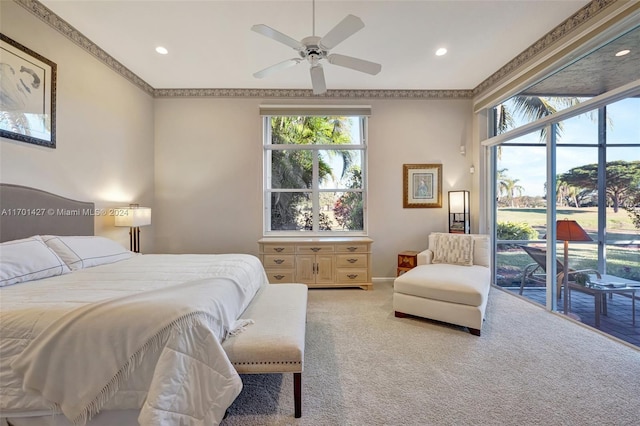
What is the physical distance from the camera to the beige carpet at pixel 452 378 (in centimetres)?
160

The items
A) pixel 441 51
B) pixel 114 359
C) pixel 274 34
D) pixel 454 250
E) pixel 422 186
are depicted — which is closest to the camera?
pixel 114 359

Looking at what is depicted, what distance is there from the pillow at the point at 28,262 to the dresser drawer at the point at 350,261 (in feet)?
9.65

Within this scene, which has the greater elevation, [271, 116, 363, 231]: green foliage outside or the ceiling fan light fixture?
the ceiling fan light fixture

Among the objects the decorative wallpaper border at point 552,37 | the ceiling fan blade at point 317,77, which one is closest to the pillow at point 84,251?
the ceiling fan blade at point 317,77

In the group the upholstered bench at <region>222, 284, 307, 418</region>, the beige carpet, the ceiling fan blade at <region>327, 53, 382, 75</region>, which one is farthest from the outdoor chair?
the upholstered bench at <region>222, 284, 307, 418</region>

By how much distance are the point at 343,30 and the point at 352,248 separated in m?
2.76

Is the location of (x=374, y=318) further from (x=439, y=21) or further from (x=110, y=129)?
(x=110, y=129)

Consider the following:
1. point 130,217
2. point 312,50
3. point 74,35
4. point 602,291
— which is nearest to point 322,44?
point 312,50

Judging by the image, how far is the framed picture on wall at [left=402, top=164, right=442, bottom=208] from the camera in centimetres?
446

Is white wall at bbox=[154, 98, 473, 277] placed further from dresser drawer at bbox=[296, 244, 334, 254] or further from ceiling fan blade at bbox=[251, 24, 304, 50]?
ceiling fan blade at bbox=[251, 24, 304, 50]

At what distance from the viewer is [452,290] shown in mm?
2682

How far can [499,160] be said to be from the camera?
160 inches

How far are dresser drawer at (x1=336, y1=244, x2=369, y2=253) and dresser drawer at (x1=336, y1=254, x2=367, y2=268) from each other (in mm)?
58

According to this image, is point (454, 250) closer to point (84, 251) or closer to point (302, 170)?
point (302, 170)
